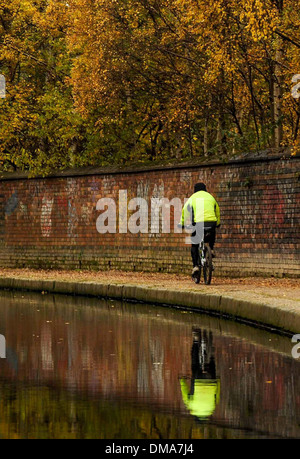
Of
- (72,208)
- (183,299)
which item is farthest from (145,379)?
(72,208)

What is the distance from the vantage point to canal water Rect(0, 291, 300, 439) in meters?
7.14

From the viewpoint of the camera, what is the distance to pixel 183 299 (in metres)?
17.9

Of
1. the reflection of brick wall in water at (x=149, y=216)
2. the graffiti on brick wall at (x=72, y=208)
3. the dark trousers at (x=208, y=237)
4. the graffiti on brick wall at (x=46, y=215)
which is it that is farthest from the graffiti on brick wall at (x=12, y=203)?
the dark trousers at (x=208, y=237)

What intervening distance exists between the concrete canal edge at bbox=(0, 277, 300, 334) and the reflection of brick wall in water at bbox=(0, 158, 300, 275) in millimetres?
3491

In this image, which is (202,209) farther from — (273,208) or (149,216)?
(149,216)

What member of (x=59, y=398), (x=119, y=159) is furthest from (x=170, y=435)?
(x=119, y=159)

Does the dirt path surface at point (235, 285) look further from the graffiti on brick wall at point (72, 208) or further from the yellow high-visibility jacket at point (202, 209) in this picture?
the graffiti on brick wall at point (72, 208)

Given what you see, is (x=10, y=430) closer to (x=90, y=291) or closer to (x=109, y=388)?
(x=109, y=388)

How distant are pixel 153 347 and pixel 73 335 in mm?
1721

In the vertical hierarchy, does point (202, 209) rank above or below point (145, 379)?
above

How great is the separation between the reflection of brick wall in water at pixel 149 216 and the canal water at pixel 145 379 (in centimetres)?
668

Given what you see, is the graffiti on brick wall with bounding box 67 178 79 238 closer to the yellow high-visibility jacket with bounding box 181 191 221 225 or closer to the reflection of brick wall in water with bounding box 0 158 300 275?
the reflection of brick wall in water with bounding box 0 158 300 275

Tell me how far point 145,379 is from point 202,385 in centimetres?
58

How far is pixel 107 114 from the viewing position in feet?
99.5
